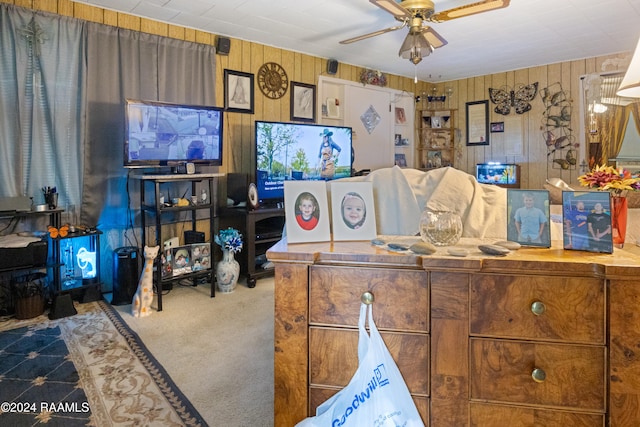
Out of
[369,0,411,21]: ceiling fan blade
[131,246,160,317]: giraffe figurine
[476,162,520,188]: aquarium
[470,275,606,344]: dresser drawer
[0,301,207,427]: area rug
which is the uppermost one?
[369,0,411,21]: ceiling fan blade

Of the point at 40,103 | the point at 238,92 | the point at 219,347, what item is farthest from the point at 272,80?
the point at 219,347

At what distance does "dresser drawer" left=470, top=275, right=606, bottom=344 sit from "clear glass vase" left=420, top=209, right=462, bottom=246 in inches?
7.3

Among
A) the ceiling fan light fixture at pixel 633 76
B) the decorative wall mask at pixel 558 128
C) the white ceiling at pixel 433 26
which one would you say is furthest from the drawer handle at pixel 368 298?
the decorative wall mask at pixel 558 128

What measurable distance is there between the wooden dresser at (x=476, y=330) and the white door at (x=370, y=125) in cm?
439

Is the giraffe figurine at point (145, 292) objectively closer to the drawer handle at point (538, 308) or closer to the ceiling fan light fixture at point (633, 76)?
the drawer handle at point (538, 308)

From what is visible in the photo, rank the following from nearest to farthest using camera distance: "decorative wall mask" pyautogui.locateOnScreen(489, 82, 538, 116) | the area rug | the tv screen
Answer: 1. the area rug
2. the tv screen
3. "decorative wall mask" pyautogui.locateOnScreen(489, 82, 538, 116)

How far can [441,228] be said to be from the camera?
1.27 m

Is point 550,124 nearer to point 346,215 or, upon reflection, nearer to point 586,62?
point 586,62

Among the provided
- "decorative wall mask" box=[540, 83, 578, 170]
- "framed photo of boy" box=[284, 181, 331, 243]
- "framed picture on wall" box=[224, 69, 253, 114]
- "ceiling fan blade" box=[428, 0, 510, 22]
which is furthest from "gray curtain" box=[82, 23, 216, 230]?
"decorative wall mask" box=[540, 83, 578, 170]

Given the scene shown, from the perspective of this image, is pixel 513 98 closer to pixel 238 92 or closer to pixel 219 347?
pixel 238 92

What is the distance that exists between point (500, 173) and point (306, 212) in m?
5.13

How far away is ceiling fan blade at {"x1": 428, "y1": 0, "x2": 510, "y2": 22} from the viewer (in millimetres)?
2766

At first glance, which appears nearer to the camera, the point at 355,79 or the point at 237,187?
the point at 237,187

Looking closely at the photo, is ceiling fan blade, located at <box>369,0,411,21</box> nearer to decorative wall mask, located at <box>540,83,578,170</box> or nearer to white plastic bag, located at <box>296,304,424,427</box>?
white plastic bag, located at <box>296,304,424,427</box>
